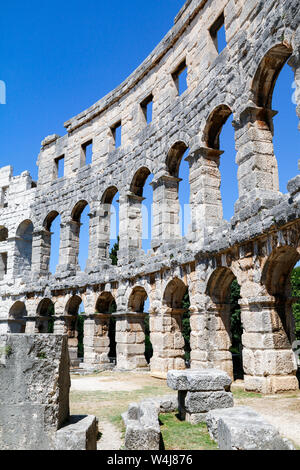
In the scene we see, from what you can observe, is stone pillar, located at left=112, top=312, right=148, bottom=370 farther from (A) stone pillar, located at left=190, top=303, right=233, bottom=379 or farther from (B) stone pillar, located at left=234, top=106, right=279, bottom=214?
(B) stone pillar, located at left=234, top=106, right=279, bottom=214

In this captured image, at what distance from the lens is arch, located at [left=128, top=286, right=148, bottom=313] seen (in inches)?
544

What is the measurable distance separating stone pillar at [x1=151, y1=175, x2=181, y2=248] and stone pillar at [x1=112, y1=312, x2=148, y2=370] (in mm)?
2896

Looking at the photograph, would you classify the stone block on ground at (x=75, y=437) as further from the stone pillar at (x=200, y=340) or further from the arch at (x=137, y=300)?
the arch at (x=137, y=300)

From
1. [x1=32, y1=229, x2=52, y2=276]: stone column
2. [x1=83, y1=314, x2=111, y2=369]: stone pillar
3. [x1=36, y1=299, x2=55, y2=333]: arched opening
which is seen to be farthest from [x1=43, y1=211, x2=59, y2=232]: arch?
[x1=83, y1=314, x2=111, y2=369]: stone pillar

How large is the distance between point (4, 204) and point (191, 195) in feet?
44.8

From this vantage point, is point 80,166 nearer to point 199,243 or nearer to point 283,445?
point 199,243

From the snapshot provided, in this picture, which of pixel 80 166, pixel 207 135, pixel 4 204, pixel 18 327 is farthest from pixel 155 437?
pixel 4 204

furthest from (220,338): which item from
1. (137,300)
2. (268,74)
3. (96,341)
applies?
(96,341)

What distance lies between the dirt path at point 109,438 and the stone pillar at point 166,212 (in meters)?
7.39

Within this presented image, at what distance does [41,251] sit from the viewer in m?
18.5

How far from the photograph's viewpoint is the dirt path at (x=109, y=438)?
4.74 metres

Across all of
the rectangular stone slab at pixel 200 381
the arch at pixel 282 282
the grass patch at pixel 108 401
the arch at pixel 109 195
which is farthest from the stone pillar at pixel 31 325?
the rectangular stone slab at pixel 200 381

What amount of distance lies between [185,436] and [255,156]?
597 cm

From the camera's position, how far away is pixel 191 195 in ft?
36.9
